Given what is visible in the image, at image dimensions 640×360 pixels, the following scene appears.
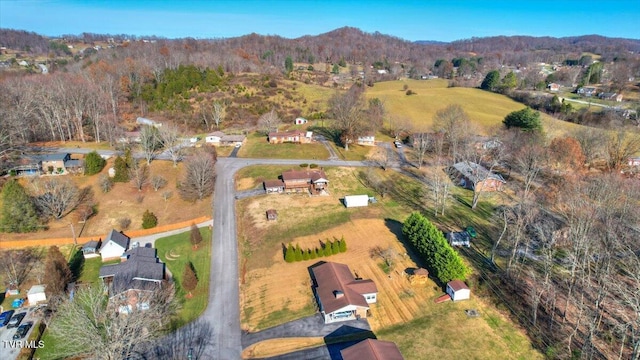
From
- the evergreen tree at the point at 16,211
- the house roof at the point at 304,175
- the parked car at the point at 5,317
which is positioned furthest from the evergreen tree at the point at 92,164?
the house roof at the point at 304,175

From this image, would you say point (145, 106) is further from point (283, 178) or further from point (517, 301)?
point (517, 301)

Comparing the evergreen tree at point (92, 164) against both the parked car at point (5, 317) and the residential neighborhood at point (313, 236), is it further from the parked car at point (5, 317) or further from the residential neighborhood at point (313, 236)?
the parked car at point (5, 317)

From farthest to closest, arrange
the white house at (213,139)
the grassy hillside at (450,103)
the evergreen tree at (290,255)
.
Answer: the grassy hillside at (450,103) → the white house at (213,139) → the evergreen tree at (290,255)

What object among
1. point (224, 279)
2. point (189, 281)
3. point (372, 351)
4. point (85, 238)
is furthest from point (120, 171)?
point (372, 351)

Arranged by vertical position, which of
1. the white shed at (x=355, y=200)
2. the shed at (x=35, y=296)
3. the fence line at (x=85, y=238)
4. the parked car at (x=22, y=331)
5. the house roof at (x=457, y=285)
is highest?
the white shed at (x=355, y=200)

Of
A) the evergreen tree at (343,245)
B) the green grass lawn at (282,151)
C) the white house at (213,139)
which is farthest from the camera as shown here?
the white house at (213,139)

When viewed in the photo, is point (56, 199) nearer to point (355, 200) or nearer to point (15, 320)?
point (15, 320)

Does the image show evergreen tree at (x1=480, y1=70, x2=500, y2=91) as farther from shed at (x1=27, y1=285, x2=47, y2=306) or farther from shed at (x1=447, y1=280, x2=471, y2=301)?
shed at (x1=27, y1=285, x2=47, y2=306)
